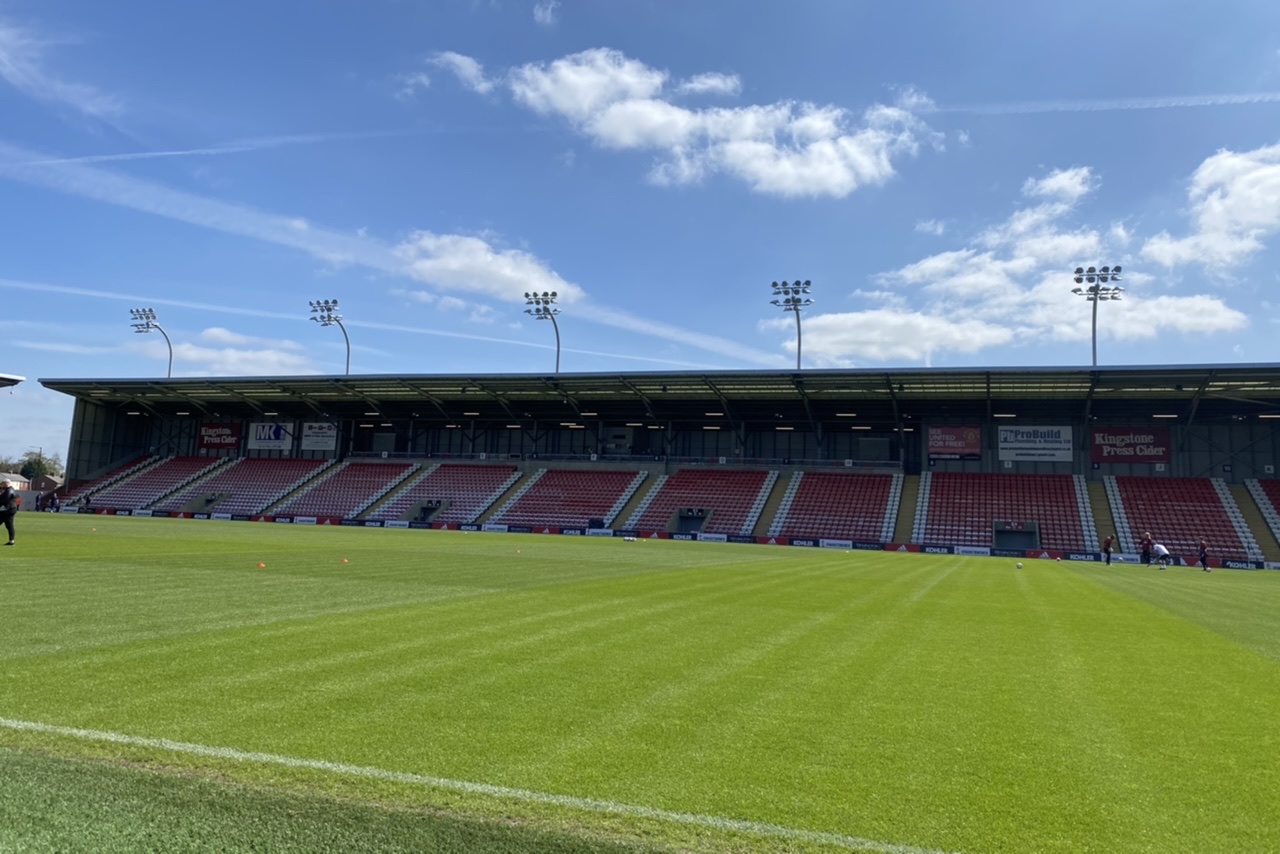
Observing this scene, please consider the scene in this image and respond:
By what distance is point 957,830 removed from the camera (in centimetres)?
361

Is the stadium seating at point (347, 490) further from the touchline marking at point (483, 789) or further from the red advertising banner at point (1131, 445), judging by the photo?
the touchline marking at point (483, 789)

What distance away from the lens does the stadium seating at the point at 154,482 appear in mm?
59156

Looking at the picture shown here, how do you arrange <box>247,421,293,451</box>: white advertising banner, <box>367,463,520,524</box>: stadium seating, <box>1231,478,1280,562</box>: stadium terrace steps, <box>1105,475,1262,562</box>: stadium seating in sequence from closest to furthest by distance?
<box>1231,478,1280,562</box>: stadium terrace steps, <box>1105,475,1262,562</box>: stadium seating, <box>367,463,520,524</box>: stadium seating, <box>247,421,293,451</box>: white advertising banner

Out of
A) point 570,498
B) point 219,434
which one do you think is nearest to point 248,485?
point 219,434

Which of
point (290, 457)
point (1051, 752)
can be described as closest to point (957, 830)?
point (1051, 752)

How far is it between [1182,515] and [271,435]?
2680 inches

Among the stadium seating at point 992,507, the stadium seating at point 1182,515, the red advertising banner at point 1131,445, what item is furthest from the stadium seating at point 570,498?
the stadium seating at point 1182,515

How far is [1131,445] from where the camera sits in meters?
47.2

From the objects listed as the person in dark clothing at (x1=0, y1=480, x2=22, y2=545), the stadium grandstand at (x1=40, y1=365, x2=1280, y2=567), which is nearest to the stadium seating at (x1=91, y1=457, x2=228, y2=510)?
the stadium grandstand at (x1=40, y1=365, x2=1280, y2=567)

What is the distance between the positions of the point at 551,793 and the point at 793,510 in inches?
1820

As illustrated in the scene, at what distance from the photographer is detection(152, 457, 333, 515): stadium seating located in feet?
189

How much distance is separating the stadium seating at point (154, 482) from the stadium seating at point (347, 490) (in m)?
11.5

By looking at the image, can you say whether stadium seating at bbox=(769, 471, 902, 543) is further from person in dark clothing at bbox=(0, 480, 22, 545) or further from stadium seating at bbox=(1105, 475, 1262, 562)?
person in dark clothing at bbox=(0, 480, 22, 545)

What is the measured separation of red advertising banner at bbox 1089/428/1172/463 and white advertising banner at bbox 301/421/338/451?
5794 cm
